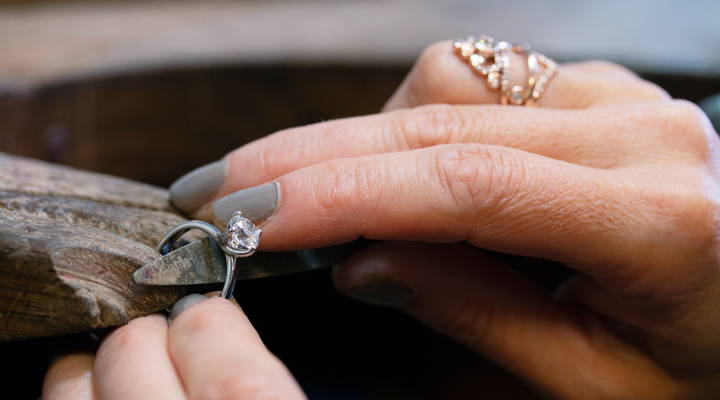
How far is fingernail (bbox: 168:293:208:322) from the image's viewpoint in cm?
68

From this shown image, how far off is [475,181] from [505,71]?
31 cm

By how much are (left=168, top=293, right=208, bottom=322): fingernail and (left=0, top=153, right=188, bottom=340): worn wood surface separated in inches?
0.5

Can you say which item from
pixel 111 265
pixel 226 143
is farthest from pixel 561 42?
pixel 111 265

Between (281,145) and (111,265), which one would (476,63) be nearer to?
A: (281,145)

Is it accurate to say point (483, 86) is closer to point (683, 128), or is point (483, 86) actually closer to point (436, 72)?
point (436, 72)

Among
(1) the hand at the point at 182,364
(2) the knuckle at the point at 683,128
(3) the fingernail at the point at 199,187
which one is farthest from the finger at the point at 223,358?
(2) the knuckle at the point at 683,128

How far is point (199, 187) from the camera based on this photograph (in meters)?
0.87

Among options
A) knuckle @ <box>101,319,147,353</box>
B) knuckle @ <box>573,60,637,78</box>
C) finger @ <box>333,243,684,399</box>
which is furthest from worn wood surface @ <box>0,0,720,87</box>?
knuckle @ <box>101,319,147,353</box>

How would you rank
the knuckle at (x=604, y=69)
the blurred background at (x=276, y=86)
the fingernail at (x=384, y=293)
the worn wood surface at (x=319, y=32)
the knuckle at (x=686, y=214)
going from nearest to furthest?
the knuckle at (x=686, y=214), the fingernail at (x=384, y=293), the knuckle at (x=604, y=69), the blurred background at (x=276, y=86), the worn wood surface at (x=319, y=32)

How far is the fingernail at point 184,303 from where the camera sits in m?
0.68

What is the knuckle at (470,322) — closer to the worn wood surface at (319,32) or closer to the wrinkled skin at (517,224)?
the wrinkled skin at (517,224)

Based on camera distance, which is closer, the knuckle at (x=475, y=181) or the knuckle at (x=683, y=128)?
the knuckle at (x=475, y=181)

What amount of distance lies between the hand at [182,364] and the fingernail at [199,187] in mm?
205

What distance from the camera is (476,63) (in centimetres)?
101
